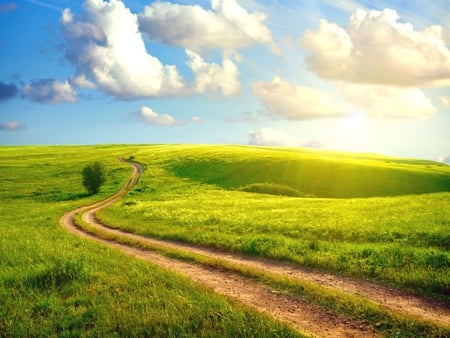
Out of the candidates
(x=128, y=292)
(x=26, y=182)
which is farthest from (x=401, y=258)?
(x=26, y=182)

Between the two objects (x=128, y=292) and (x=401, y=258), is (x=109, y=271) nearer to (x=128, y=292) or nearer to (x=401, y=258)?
(x=128, y=292)

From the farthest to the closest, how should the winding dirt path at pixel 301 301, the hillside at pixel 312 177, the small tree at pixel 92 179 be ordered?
the small tree at pixel 92 179 < the hillside at pixel 312 177 < the winding dirt path at pixel 301 301

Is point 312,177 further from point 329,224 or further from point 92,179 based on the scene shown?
point 329,224

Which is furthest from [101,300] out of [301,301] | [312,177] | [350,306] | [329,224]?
[312,177]

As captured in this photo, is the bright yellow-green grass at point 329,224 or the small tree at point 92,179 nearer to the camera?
the bright yellow-green grass at point 329,224

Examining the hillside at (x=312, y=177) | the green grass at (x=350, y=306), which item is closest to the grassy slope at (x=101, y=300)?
the green grass at (x=350, y=306)

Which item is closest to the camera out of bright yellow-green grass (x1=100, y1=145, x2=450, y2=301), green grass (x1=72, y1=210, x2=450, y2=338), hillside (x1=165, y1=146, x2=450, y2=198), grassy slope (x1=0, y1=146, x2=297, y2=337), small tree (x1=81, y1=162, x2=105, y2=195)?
green grass (x1=72, y1=210, x2=450, y2=338)

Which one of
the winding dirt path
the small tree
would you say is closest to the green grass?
the winding dirt path

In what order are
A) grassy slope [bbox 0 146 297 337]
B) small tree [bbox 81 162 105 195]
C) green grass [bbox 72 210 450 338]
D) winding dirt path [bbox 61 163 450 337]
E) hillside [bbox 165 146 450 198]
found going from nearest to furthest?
green grass [bbox 72 210 450 338] → grassy slope [bbox 0 146 297 337] → winding dirt path [bbox 61 163 450 337] → hillside [bbox 165 146 450 198] → small tree [bbox 81 162 105 195]

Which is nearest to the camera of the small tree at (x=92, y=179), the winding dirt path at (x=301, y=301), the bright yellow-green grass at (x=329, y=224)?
the winding dirt path at (x=301, y=301)

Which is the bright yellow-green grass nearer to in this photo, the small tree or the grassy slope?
the grassy slope

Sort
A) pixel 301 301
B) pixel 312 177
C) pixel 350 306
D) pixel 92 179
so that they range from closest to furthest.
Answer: pixel 350 306 → pixel 301 301 → pixel 92 179 → pixel 312 177

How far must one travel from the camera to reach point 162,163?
90.2 metres

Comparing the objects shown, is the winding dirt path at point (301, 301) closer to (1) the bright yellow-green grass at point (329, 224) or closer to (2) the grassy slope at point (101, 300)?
(1) the bright yellow-green grass at point (329, 224)
